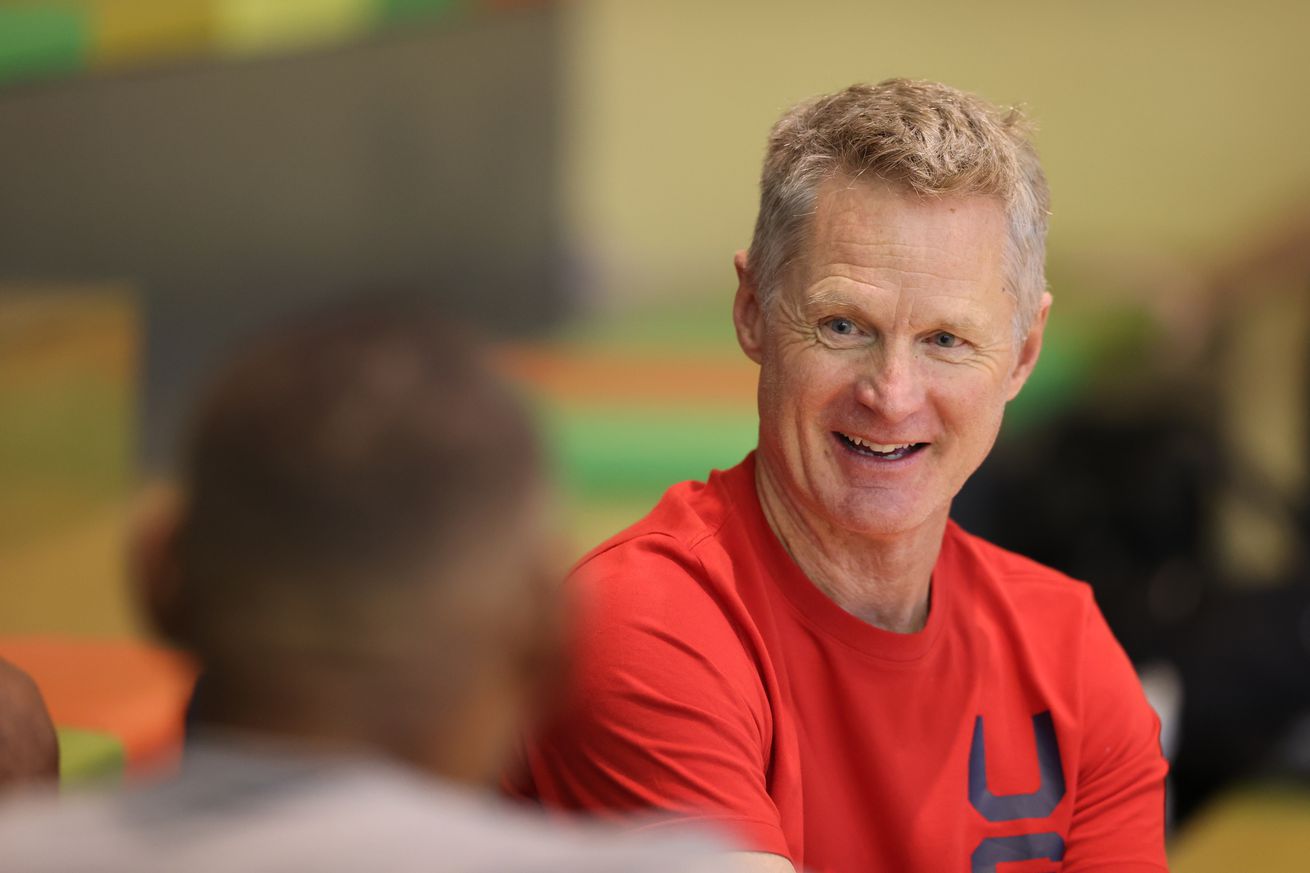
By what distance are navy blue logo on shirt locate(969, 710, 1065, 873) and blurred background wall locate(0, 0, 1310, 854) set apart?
165 centimetres

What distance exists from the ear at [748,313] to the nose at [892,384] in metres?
0.16

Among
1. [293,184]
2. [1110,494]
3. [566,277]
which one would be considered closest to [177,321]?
[293,184]

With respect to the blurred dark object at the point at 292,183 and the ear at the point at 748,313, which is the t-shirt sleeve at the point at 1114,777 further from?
the blurred dark object at the point at 292,183

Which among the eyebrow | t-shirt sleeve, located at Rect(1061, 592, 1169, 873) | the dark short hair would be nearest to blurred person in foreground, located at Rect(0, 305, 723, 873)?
the dark short hair

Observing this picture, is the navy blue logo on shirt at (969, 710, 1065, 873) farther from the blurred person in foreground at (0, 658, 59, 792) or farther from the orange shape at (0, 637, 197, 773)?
the orange shape at (0, 637, 197, 773)

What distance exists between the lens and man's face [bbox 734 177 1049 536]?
1.60m

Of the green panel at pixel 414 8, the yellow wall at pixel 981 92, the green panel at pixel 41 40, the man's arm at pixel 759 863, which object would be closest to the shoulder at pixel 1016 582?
the man's arm at pixel 759 863

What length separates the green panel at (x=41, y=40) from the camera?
3.50 m

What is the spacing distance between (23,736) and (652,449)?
3.04 metres

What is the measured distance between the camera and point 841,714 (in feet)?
5.30

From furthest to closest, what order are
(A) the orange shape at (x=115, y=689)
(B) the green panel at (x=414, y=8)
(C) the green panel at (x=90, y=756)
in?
1. (B) the green panel at (x=414, y=8)
2. (A) the orange shape at (x=115, y=689)
3. (C) the green panel at (x=90, y=756)

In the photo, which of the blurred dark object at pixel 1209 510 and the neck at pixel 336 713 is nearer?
the neck at pixel 336 713

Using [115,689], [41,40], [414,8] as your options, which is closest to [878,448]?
[115,689]

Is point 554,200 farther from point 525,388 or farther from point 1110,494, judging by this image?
point 525,388
